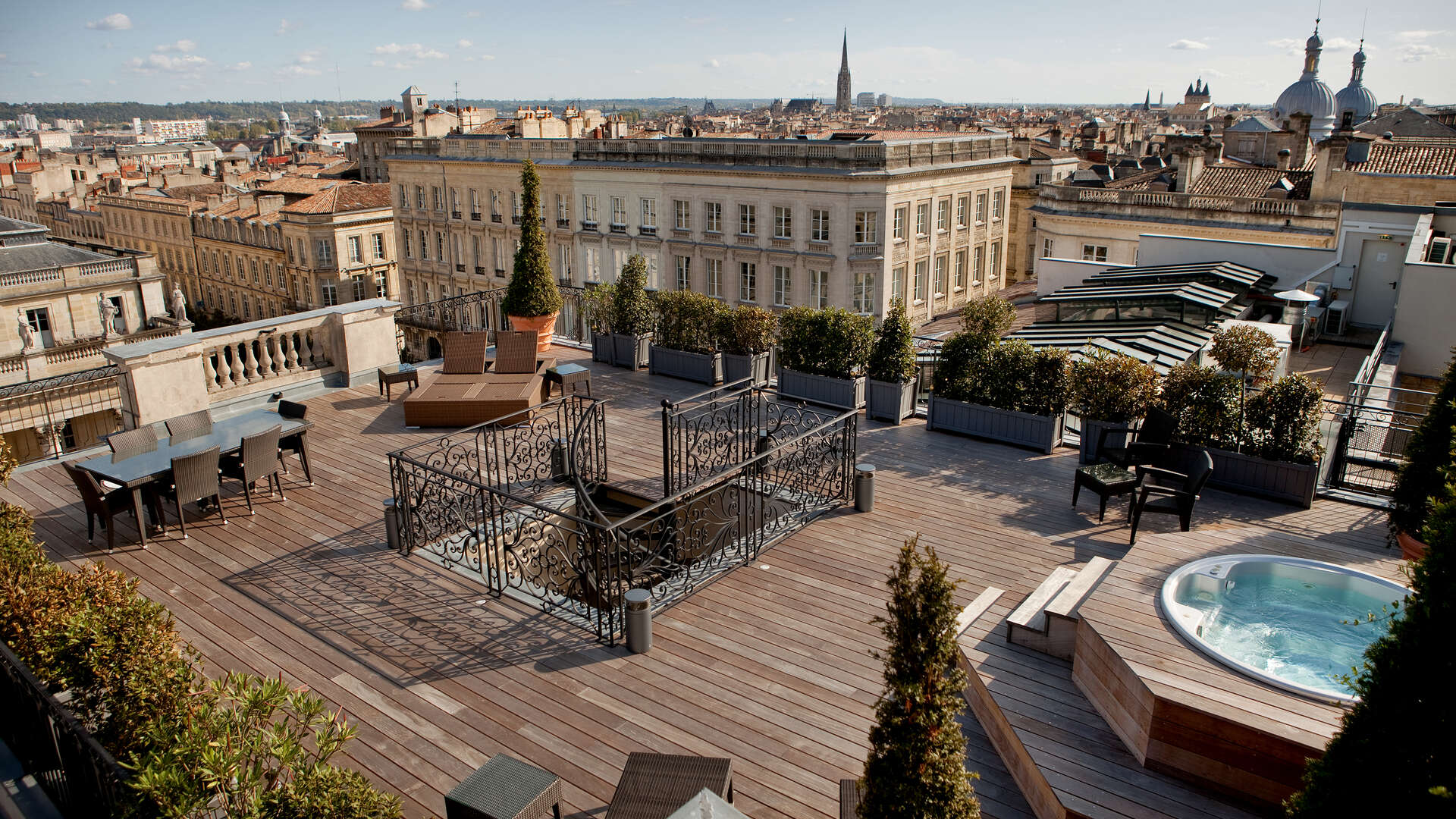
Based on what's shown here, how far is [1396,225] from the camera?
20.3m

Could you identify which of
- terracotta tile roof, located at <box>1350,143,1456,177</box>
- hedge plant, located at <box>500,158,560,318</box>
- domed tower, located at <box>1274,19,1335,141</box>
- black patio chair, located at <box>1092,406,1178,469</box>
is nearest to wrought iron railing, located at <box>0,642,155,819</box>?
black patio chair, located at <box>1092,406,1178,469</box>

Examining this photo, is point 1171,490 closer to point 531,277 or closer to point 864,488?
point 864,488

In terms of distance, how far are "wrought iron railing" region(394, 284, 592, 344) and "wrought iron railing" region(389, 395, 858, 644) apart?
5071 millimetres

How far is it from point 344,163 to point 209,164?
120ft

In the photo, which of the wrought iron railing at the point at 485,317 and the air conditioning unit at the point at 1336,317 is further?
the air conditioning unit at the point at 1336,317

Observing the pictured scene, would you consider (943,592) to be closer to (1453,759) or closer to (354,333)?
(1453,759)

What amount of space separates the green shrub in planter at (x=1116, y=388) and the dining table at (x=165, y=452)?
907 cm

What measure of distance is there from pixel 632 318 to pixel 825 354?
13.2ft

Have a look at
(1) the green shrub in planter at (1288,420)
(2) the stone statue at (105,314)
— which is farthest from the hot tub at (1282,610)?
(2) the stone statue at (105,314)

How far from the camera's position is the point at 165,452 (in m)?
9.05

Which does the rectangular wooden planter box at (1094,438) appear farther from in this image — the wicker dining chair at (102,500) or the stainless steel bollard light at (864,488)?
the wicker dining chair at (102,500)

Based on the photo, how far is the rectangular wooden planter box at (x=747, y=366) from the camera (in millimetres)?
13445

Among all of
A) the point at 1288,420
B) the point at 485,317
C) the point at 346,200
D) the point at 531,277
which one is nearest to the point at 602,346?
the point at 531,277

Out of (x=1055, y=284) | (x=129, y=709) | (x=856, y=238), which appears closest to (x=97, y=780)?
(x=129, y=709)
